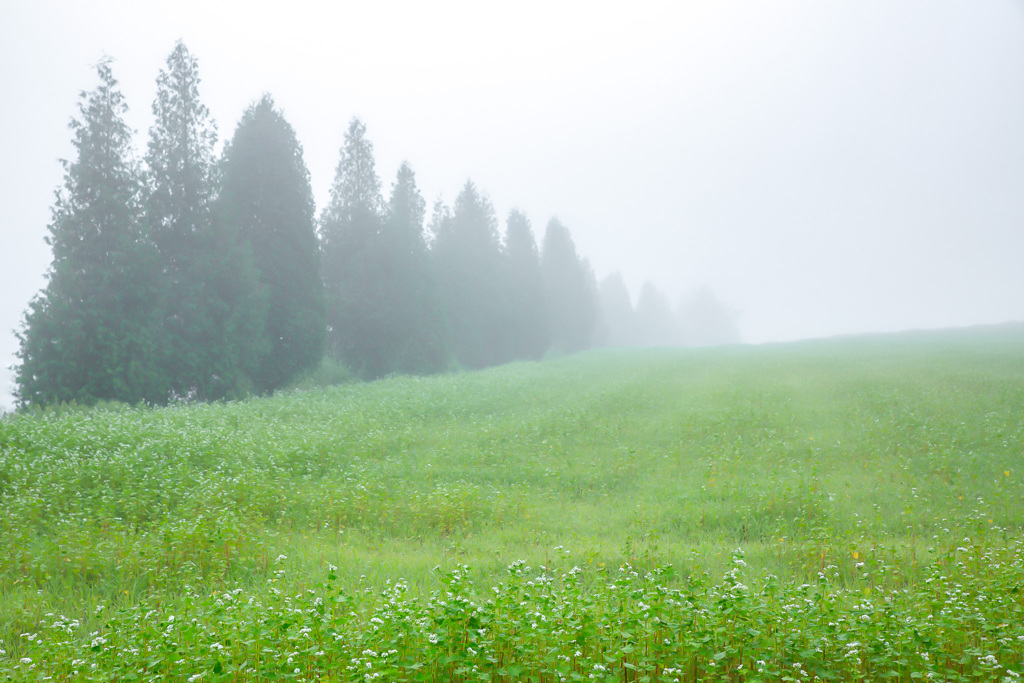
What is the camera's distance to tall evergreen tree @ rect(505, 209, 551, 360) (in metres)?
44.4

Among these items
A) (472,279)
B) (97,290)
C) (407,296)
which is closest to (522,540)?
(97,290)

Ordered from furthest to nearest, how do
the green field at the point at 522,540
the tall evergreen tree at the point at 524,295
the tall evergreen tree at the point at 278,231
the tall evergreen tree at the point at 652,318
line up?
the tall evergreen tree at the point at 652,318 → the tall evergreen tree at the point at 524,295 → the tall evergreen tree at the point at 278,231 → the green field at the point at 522,540

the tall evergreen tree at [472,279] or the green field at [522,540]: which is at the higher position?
the tall evergreen tree at [472,279]

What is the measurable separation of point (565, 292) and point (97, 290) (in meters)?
42.1

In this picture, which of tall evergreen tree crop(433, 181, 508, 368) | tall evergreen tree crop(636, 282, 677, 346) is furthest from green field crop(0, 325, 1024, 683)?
tall evergreen tree crop(636, 282, 677, 346)

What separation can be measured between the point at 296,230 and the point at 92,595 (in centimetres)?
2093

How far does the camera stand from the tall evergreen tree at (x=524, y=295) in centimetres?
4438

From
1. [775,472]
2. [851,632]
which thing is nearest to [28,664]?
[851,632]

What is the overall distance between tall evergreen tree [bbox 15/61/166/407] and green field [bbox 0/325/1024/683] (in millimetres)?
3083

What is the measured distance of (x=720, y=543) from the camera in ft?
25.2

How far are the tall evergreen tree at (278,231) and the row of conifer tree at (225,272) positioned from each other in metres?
0.06

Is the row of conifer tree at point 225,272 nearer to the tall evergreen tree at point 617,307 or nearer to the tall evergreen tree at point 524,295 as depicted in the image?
the tall evergreen tree at point 524,295

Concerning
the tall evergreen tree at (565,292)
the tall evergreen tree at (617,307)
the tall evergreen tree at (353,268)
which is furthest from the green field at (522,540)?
the tall evergreen tree at (617,307)

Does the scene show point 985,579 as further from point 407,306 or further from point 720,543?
point 407,306
